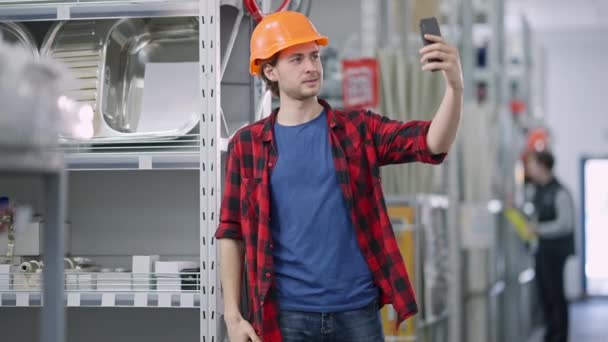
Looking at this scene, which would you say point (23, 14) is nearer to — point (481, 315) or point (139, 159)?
point (139, 159)

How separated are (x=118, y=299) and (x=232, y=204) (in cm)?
63

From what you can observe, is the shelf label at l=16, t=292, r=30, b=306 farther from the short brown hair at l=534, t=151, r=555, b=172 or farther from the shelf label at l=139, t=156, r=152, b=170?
the short brown hair at l=534, t=151, r=555, b=172

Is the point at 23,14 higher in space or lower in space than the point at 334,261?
higher

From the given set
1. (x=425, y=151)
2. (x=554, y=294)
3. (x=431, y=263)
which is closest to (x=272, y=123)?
(x=425, y=151)

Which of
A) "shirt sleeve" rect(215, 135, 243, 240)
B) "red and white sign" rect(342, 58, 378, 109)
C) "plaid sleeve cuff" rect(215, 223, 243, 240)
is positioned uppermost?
"red and white sign" rect(342, 58, 378, 109)

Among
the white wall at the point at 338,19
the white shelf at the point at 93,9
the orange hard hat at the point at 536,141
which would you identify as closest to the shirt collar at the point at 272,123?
the white shelf at the point at 93,9

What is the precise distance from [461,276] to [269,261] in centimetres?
431

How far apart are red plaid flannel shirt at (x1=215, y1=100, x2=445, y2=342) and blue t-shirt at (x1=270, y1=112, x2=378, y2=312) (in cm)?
3

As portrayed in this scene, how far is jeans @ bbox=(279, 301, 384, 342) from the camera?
2791 mm

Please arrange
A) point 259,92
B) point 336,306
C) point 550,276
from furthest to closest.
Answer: point 550,276 → point 259,92 → point 336,306

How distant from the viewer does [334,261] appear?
110 inches

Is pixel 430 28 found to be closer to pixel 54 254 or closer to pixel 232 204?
pixel 232 204

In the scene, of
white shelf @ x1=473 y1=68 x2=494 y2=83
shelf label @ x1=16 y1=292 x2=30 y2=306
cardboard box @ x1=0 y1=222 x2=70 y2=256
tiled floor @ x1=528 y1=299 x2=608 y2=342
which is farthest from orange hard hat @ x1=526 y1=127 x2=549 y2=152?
shelf label @ x1=16 y1=292 x2=30 y2=306

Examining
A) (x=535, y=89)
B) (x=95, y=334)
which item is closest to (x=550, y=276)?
(x=535, y=89)
